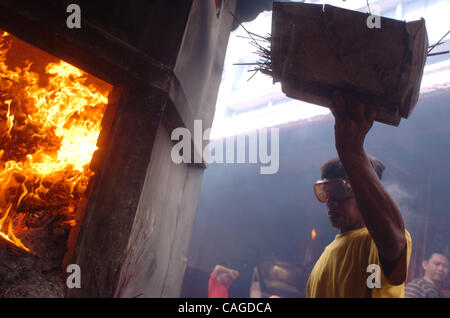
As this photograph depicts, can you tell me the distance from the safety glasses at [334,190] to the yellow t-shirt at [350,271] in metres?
0.35

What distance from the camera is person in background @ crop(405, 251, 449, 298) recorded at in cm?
741

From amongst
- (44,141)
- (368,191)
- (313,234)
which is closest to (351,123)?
(368,191)

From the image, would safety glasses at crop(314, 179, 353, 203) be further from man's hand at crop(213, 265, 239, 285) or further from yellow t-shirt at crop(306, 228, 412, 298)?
man's hand at crop(213, 265, 239, 285)

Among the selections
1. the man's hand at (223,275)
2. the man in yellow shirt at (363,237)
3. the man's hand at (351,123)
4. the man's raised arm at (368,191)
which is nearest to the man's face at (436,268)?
the man's hand at (223,275)

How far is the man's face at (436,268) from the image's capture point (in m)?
7.57

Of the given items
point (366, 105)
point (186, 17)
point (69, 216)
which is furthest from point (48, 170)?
point (366, 105)

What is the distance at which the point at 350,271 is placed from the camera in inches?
81.8

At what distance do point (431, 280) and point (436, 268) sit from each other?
14.2 inches

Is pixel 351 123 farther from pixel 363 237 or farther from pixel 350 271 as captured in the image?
pixel 350 271

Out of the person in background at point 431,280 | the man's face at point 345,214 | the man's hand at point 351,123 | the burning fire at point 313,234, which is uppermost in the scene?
the burning fire at point 313,234

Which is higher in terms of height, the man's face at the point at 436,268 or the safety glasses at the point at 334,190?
the safety glasses at the point at 334,190

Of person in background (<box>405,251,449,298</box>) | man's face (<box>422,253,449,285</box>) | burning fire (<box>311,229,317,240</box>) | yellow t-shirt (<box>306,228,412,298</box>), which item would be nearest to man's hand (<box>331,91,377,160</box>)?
yellow t-shirt (<box>306,228,412,298</box>)

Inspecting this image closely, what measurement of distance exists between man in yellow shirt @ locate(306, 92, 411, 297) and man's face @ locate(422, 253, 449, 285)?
24.5 feet

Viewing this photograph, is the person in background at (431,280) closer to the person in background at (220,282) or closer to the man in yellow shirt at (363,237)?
the person in background at (220,282)
